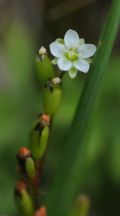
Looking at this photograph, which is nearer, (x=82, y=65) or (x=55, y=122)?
(x=82, y=65)

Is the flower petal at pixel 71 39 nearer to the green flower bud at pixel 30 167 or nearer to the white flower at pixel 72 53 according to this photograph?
the white flower at pixel 72 53

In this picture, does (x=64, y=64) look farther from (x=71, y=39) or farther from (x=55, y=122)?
(x=55, y=122)

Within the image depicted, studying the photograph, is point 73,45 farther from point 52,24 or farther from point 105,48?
point 52,24

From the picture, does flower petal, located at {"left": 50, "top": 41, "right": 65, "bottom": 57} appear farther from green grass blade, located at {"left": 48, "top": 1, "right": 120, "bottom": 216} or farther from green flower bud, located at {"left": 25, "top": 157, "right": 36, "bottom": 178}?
green flower bud, located at {"left": 25, "top": 157, "right": 36, "bottom": 178}

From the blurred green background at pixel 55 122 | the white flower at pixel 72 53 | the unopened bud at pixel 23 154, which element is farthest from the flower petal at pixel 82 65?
the blurred green background at pixel 55 122

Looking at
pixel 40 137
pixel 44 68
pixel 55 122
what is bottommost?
pixel 55 122

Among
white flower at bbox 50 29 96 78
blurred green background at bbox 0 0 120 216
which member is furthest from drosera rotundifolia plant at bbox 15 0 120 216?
blurred green background at bbox 0 0 120 216

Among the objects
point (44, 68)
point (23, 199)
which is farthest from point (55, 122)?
point (44, 68)

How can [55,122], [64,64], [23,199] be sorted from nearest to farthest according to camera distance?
[64,64], [23,199], [55,122]
